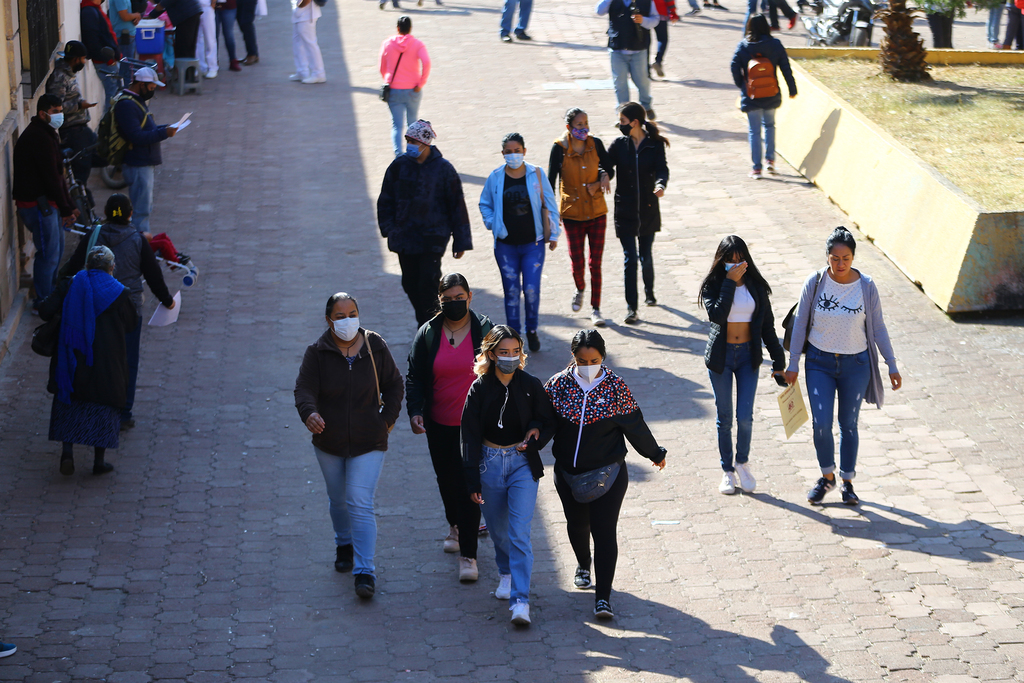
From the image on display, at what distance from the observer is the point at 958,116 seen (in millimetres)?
14633

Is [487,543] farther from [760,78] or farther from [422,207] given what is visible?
Answer: [760,78]

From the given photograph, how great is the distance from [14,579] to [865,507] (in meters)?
5.30

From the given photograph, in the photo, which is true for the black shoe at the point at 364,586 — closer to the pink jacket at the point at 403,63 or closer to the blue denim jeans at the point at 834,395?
the blue denim jeans at the point at 834,395

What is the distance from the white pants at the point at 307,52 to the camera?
62.8 feet

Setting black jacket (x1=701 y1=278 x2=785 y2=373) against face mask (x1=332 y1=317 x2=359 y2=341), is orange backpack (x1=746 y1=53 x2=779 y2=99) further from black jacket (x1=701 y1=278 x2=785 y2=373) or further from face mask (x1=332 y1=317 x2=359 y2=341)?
face mask (x1=332 y1=317 x2=359 y2=341)

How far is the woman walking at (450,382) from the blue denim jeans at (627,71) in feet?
33.5

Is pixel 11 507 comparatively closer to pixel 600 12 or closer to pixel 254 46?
pixel 600 12

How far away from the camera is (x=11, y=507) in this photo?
25.8 feet

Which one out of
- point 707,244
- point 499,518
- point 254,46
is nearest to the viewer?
point 499,518

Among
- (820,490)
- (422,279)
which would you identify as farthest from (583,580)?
(422,279)

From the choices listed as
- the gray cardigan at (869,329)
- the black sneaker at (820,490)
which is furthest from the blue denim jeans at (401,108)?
the black sneaker at (820,490)

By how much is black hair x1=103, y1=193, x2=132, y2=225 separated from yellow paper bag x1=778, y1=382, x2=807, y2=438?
480 cm

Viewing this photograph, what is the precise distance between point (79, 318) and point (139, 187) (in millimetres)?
4517

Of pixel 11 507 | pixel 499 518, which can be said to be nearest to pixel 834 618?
pixel 499 518
